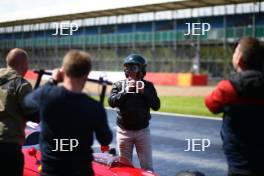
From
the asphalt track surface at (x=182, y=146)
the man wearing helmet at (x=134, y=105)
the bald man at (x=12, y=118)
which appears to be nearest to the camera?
the bald man at (x=12, y=118)

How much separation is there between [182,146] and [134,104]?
5.64m

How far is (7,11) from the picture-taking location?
8.30 metres

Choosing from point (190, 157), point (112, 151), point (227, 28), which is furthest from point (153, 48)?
point (112, 151)

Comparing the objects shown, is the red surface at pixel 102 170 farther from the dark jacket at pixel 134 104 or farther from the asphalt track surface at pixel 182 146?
the asphalt track surface at pixel 182 146

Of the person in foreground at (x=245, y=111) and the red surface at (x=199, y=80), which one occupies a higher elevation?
the person in foreground at (x=245, y=111)

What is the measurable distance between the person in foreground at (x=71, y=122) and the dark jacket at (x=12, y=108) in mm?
607

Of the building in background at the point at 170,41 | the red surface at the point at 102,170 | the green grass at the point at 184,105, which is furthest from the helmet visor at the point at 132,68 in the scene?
the building in background at the point at 170,41

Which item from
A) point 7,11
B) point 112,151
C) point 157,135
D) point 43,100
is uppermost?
point 7,11

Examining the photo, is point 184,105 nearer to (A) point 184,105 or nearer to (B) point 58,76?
(A) point 184,105

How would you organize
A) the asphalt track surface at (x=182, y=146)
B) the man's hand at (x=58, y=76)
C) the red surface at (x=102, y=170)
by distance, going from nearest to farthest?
the man's hand at (x=58, y=76), the red surface at (x=102, y=170), the asphalt track surface at (x=182, y=146)

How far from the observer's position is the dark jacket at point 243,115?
3568 mm

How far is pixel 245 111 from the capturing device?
11.8 ft

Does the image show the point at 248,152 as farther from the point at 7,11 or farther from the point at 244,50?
the point at 7,11

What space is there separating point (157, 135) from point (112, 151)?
7277 millimetres
